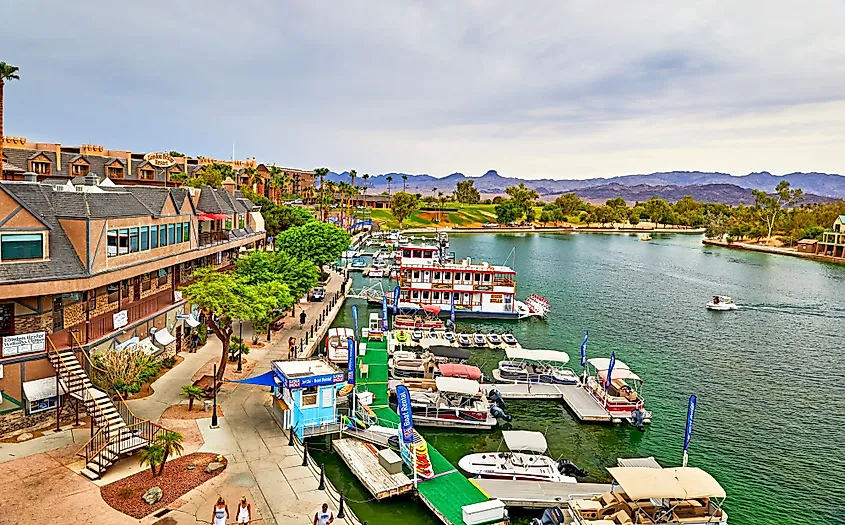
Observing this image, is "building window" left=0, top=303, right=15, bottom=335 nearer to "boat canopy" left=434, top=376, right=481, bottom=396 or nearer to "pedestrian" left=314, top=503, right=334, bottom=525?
"pedestrian" left=314, top=503, right=334, bottom=525

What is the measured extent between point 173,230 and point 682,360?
146 ft

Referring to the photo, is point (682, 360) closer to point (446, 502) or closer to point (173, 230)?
point (446, 502)

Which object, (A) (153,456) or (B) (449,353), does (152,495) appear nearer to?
(A) (153,456)

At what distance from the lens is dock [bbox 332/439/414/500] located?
24438 millimetres

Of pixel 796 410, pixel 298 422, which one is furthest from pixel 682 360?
pixel 298 422

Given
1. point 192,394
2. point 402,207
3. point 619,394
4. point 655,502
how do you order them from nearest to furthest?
point 655,502 < point 192,394 < point 619,394 < point 402,207

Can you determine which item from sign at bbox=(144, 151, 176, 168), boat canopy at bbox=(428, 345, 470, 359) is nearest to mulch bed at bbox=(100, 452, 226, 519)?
boat canopy at bbox=(428, 345, 470, 359)

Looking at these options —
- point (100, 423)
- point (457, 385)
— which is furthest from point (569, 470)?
point (100, 423)

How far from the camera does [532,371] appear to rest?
138 feet

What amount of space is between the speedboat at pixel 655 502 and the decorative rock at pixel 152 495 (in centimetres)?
1593

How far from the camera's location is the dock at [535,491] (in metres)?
24.8

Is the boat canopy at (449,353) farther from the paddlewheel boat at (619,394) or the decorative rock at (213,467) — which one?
the decorative rock at (213,467)

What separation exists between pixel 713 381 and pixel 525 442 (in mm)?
25150

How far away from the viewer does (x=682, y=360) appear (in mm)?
50812
